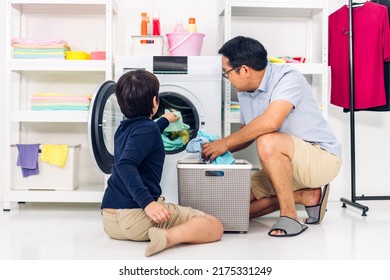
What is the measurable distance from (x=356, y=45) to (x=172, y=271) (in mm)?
2499

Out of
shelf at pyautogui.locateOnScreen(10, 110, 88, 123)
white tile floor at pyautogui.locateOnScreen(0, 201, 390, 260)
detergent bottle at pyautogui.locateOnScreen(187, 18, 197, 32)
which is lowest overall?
white tile floor at pyautogui.locateOnScreen(0, 201, 390, 260)

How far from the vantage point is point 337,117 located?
14.3 feet

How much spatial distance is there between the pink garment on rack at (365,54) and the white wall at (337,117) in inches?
15.9

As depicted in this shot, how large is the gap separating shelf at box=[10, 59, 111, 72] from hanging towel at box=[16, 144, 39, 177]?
0.54m

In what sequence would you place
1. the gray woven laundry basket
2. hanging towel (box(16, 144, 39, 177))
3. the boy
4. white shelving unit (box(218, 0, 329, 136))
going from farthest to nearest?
white shelving unit (box(218, 0, 329, 136)), hanging towel (box(16, 144, 39, 177)), the gray woven laundry basket, the boy

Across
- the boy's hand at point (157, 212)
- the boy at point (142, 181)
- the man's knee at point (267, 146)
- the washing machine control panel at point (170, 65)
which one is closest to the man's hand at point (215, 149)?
the man's knee at point (267, 146)

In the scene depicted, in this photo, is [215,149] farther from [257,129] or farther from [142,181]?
[142,181]

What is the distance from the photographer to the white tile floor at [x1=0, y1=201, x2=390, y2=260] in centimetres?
234

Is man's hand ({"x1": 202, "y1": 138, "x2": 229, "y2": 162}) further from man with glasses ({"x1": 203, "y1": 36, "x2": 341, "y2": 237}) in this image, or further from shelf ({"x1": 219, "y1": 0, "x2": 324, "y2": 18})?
shelf ({"x1": 219, "y1": 0, "x2": 324, "y2": 18})

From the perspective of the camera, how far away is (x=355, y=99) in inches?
155

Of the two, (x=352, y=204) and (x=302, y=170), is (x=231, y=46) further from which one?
(x=352, y=204)

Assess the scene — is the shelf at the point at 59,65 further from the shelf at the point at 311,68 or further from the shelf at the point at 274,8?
the shelf at the point at 311,68

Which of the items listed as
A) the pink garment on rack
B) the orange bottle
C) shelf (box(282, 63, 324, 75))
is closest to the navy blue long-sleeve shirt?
the orange bottle

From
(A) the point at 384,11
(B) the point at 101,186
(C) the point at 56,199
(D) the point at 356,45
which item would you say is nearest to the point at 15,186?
(C) the point at 56,199
